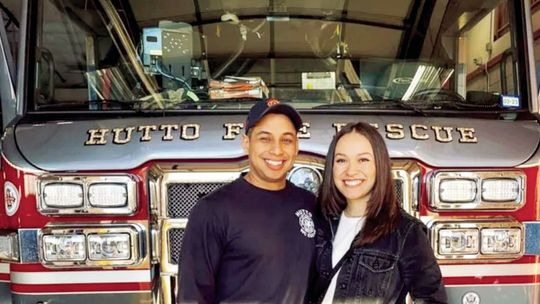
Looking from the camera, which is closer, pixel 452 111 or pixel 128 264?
pixel 128 264

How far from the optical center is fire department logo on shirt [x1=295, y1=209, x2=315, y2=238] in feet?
7.00

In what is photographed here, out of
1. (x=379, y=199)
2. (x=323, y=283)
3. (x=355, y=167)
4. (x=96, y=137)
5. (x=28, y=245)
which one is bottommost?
(x=323, y=283)

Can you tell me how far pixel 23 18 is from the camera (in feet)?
9.61

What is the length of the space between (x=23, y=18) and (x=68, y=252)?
1.13 metres

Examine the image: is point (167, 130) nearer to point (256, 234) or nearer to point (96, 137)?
point (96, 137)

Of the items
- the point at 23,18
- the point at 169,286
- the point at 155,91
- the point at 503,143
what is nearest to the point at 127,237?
the point at 169,286

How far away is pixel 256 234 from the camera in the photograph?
6.70ft

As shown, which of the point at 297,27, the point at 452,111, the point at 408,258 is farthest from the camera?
the point at 297,27

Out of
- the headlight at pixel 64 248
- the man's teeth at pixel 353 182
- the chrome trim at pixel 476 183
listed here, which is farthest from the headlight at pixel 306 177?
the headlight at pixel 64 248

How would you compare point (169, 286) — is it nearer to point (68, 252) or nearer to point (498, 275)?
Answer: point (68, 252)

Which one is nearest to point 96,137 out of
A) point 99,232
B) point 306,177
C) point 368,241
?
point 99,232

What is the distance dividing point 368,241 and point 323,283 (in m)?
0.22

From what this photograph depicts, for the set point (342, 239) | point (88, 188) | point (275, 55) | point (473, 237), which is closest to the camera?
point (342, 239)

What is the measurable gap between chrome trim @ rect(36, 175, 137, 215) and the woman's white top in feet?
3.01
